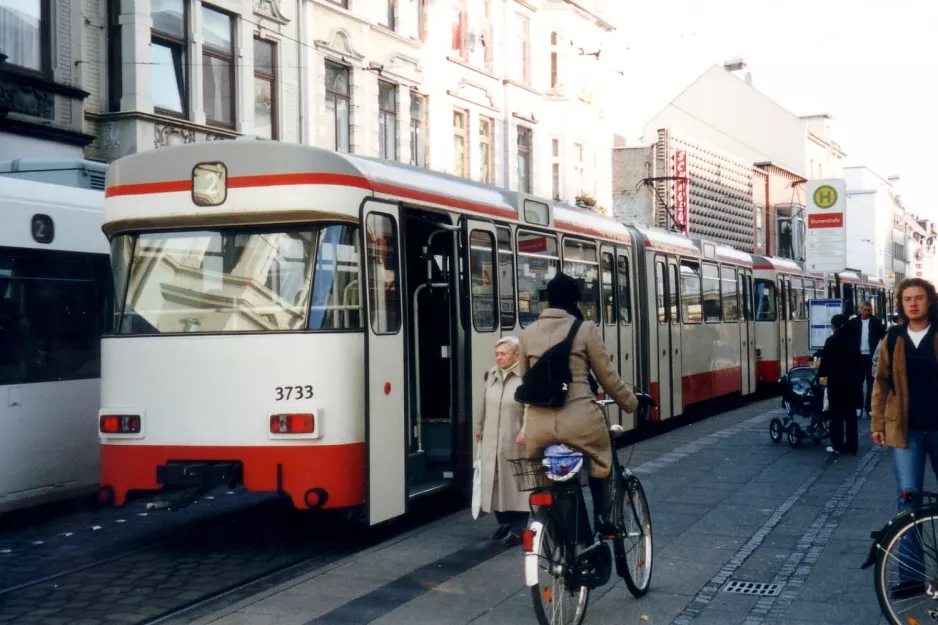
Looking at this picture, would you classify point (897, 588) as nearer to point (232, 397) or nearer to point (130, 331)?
point (232, 397)

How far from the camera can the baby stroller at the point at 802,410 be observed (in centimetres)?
1539

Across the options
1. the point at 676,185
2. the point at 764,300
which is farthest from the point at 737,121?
the point at 764,300

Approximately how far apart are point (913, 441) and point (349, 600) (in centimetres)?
332

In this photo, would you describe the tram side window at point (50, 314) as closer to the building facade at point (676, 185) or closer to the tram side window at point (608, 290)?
the tram side window at point (608, 290)

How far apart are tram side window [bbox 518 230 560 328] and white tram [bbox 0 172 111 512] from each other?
391 centimetres

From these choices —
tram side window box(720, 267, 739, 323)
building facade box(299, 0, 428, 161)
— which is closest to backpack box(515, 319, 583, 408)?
tram side window box(720, 267, 739, 323)

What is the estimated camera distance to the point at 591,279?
1486 cm

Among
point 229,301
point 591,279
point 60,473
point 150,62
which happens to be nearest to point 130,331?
point 229,301

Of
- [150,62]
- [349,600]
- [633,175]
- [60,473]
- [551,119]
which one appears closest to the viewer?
[349,600]

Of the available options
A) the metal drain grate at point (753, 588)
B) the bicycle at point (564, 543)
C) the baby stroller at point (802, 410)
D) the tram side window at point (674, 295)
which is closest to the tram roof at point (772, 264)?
the tram side window at point (674, 295)

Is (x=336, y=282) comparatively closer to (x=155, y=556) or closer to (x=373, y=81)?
(x=155, y=556)

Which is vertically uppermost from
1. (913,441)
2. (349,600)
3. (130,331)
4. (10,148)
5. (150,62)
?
(150,62)

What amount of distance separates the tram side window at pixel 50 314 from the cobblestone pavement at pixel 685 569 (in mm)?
3415

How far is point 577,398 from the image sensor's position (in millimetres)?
6434
